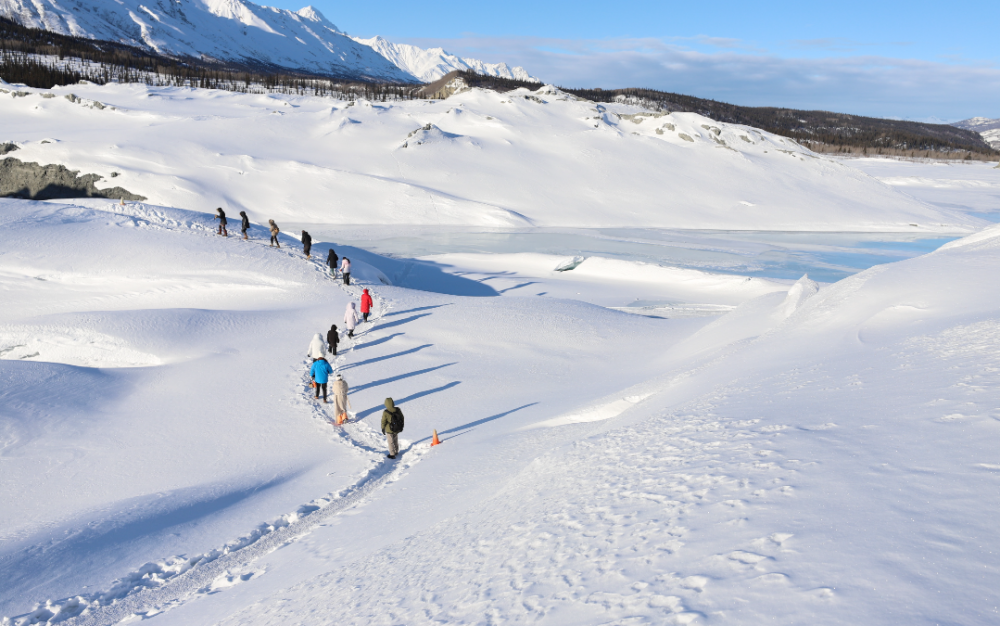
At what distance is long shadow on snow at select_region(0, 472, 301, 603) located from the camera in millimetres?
6137

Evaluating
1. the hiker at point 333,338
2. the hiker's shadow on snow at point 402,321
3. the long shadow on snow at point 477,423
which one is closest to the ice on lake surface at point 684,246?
the hiker's shadow on snow at point 402,321

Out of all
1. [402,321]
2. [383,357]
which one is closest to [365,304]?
[402,321]

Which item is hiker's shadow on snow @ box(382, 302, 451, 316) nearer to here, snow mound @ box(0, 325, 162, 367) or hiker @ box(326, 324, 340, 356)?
hiker @ box(326, 324, 340, 356)

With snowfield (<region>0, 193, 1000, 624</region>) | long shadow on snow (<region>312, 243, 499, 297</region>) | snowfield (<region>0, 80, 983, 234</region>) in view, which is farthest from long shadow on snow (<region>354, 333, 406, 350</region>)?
snowfield (<region>0, 80, 983, 234</region>)

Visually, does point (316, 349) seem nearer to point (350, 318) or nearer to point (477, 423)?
point (350, 318)

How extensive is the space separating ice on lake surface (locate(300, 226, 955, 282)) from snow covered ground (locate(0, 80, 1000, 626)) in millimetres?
6790

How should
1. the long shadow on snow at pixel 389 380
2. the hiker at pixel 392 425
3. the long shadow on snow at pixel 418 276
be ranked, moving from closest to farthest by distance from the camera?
the hiker at pixel 392 425
the long shadow on snow at pixel 389 380
the long shadow on snow at pixel 418 276

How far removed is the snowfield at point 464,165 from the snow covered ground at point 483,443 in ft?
66.2

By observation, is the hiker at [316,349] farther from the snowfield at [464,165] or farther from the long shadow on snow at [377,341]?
the snowfield at [464,165]

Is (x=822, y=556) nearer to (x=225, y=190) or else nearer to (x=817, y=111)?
(x=225, y=190)

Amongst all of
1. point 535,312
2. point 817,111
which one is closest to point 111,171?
point 535,312

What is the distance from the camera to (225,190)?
138ft

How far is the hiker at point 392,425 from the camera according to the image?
9.02 m

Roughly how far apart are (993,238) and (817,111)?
216617 mm
